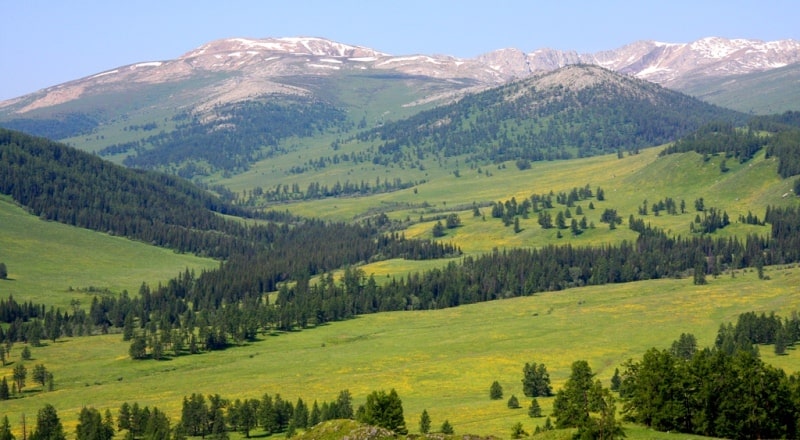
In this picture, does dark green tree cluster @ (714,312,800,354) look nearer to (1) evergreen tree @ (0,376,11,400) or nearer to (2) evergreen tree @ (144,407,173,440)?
(2) evergreen tree @ (144,407,173,440)

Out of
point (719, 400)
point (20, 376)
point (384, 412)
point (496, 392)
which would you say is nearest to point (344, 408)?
point (496, 392)

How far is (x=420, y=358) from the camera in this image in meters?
158

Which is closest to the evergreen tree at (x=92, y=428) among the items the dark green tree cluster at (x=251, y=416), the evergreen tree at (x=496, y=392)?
the dark green tree cluster at (x=251, y=416)

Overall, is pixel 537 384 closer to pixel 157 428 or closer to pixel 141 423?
pixel 157 428

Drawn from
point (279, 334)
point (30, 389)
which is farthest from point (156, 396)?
point (279, 334)

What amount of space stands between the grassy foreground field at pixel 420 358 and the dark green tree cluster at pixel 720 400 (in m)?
19.1

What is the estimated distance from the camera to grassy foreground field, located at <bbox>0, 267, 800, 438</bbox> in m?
131

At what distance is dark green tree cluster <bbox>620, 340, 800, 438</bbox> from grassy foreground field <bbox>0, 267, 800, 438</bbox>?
19.1 m

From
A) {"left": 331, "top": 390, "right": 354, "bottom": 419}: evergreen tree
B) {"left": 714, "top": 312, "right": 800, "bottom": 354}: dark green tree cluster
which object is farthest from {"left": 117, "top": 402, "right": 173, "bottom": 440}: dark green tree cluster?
{"left": 714, "top": 312, "right": 800, "bottom": 354}: dark green tree cluster

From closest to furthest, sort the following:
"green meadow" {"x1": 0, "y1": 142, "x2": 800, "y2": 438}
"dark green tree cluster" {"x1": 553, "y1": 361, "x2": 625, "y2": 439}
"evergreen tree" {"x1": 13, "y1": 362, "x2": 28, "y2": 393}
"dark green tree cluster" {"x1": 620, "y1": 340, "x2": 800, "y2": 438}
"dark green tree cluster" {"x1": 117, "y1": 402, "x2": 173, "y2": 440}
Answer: "dark green tree cluster" {"x1": 553, "y1": 361, "x2": 625, "y2": 439} → "dark green tree cluster" {"x1": 620, "y1": 340, "x2": 800, "y2": 438} → "dark green tree cluster" {"x1": 117, "y1": 402, "x2": 173, "y2": 440} → "green meadow" {"x1": 0, "y1": 142, "x2": 800, "y2": 438} → "evergreen tree" {"x1": 13, "y1": 362, "x2": 28, "y2": 393}

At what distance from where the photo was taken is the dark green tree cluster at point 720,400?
80.2 meters

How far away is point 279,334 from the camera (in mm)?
192500

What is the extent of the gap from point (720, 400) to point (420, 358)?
80899 millimetres

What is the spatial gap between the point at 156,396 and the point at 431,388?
40.3 meters
